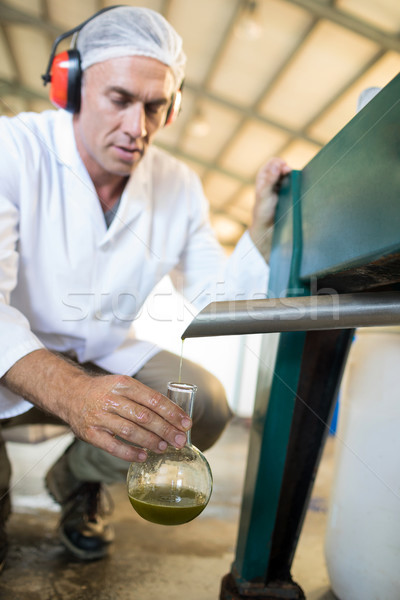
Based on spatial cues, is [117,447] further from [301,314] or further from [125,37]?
[125,37]

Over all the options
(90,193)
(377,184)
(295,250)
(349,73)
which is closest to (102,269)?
(90,193)

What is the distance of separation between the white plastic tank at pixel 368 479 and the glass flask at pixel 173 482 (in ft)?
1.02

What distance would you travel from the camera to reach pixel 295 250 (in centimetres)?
79

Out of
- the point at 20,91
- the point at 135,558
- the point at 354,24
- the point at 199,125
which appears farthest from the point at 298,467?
the point at 20,91

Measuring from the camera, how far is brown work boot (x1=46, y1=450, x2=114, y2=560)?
1.06m

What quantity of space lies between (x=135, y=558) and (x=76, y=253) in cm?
66

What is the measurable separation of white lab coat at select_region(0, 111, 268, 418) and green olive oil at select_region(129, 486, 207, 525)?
48 cm

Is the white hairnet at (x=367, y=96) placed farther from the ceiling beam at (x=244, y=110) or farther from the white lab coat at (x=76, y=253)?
the ceiling beam at (x=244, y=110)

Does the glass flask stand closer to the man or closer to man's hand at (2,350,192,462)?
man's hand at (2,350,192,462)

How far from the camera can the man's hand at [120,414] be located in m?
0.59

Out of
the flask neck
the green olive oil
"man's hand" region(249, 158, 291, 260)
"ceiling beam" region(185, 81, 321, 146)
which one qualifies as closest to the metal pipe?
the flask neck

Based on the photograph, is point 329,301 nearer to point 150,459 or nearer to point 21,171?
point 150,459

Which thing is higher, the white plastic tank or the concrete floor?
the white plastic tank

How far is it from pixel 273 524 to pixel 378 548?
167 mm
